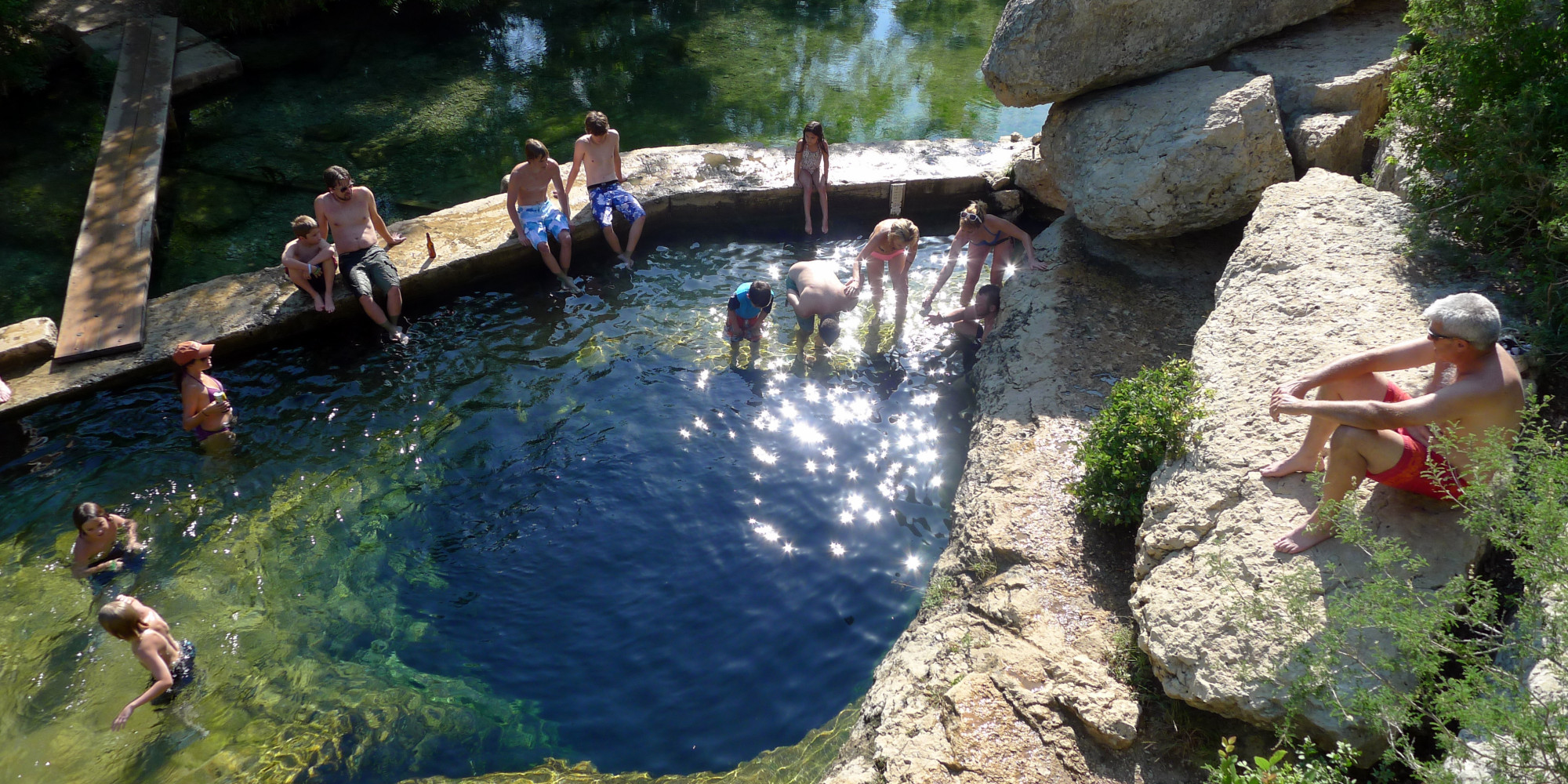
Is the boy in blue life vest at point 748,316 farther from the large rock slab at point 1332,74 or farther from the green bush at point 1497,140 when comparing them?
the green bush at point 1497,140

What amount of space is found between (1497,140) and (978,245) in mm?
3970

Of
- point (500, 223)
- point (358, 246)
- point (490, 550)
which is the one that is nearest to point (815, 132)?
point (500, 223)

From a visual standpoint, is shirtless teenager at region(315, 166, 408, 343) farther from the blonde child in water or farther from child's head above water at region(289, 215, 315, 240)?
the blonde child in water

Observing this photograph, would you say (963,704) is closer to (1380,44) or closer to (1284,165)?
(1284,165)

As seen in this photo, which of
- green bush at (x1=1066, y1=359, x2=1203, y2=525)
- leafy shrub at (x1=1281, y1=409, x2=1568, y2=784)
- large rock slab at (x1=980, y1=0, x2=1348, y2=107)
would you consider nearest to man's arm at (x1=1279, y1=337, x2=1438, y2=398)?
leafy shrub at (x1=1281, y1=409, x2=1568, y2=784)

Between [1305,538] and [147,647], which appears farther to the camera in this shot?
[147,647]

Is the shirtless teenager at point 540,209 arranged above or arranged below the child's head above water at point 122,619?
above

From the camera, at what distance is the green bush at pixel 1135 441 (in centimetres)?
486

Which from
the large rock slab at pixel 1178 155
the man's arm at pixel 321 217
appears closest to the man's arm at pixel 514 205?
the man's arm at pixel 321 217

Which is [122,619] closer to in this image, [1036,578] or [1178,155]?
[1036,578]

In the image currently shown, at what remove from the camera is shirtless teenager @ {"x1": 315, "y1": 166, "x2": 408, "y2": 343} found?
7.67 meters

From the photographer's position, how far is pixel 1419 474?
3.76 metres

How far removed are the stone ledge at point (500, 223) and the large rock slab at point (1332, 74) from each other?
9.60 feet

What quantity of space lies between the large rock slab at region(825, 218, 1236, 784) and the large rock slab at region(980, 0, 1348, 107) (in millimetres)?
1579
